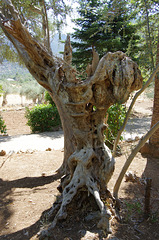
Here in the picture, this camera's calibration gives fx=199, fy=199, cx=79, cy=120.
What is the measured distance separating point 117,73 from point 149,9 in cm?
136

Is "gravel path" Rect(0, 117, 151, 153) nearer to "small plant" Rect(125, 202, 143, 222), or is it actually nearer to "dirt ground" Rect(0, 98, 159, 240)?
"dirt ground" Rect(0, 98, 159, 240)

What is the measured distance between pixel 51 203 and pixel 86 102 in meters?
1.82

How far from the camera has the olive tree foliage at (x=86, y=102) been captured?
2818 millimetres

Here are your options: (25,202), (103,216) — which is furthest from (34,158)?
(103,216)

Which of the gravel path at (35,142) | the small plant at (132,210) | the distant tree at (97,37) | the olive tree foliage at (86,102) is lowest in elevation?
the gravel path at (35,142)

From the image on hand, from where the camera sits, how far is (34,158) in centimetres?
607

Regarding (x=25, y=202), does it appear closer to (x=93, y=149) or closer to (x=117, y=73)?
(x=93, y=149)

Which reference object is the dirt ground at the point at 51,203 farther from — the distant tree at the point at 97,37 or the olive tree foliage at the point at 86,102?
the distant tree at the point at 97,37

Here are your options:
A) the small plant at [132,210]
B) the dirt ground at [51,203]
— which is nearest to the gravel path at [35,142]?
the dirt ground at [51,203]

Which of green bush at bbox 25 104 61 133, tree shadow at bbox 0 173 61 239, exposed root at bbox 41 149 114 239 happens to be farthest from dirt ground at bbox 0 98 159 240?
green bush at bbox 25 104 61 133

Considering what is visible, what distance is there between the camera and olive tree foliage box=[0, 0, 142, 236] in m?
2.82

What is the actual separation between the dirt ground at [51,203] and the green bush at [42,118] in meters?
4.23

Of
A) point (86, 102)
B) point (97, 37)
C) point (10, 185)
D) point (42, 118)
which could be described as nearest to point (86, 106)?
point (86, 102)

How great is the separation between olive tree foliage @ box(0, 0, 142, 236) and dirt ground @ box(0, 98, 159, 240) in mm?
203
